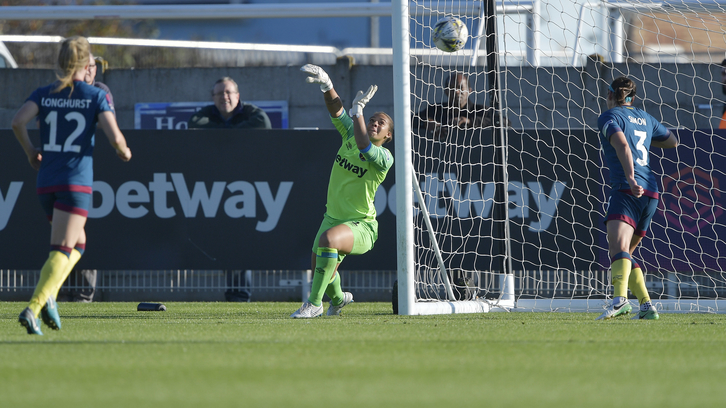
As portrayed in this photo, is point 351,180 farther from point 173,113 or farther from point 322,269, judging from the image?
point 173,113

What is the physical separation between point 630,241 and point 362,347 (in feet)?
10.1

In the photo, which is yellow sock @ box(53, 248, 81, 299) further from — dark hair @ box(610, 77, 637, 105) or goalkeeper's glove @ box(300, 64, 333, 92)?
dark hair @ box(610, 77, 637, 105)

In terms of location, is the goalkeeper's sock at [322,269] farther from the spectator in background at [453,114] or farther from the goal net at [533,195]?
the spectator in background at [453,114]

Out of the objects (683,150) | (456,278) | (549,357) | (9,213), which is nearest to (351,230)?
(456,278)

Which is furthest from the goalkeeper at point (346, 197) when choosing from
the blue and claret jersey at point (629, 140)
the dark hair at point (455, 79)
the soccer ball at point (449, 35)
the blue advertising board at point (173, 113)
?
the blue advertising board at point (173, 113)

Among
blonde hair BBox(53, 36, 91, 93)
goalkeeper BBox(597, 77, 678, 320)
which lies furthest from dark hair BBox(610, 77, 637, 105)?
blonde hair BBox(53, 36, 91, 93)

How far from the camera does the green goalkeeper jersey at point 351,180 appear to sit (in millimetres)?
6801

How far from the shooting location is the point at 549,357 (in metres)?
4.06

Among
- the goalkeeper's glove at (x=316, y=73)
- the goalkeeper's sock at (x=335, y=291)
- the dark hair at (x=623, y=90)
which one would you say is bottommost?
the goalkeeper's sock at (x=335, y=291)

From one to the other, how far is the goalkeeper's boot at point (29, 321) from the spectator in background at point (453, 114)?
13.8ft

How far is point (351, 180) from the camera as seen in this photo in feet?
22.4

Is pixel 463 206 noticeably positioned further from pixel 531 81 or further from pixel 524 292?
pixel 531 81

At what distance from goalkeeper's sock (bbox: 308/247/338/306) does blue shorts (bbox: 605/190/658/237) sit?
211 centimetres

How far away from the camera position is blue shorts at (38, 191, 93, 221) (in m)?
5.07
